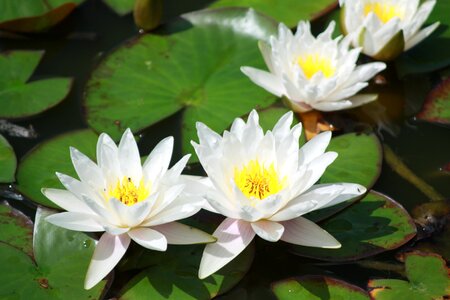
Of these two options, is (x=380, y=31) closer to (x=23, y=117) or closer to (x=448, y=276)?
(x=448, y=276)

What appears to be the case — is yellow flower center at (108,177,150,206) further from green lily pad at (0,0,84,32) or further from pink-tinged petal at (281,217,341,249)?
green lily pad at (0,0,84,32)

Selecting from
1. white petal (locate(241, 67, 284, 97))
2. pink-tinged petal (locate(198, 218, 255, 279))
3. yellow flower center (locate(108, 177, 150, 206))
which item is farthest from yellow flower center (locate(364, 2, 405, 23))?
yellow flower center (locate(108, 177, 150, 206))

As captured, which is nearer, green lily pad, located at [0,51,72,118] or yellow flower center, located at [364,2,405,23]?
green lily pad, located at [0,51,72,118]

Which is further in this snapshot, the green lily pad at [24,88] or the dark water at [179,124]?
the green lily pad at [24,88]

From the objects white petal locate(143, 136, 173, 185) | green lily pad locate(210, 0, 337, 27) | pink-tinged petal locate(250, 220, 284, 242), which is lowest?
pink-tinged petal locate(250, 220, 284, 242)

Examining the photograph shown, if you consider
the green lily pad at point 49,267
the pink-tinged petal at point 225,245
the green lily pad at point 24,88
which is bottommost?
the green lily pad at point 49,267

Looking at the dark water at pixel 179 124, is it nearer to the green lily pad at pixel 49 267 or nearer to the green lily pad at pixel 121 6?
the green lily pad at pixel 121 6

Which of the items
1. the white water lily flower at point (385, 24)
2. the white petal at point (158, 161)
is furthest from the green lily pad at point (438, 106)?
the white petal at point (158, 161)
